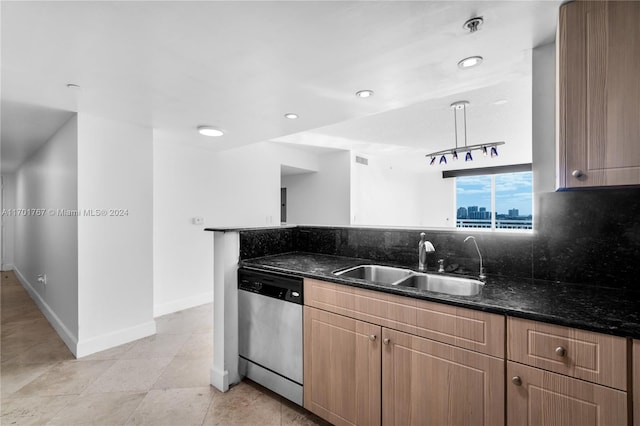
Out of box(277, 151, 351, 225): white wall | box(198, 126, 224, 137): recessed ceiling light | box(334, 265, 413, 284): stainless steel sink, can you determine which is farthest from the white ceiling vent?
box(334, 265, 413, 284): stainless steel sink

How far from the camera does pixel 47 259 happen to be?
355 cm

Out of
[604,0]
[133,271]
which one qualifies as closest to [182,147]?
[133,271]

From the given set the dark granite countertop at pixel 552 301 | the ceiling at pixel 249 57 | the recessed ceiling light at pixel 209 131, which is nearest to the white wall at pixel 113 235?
the ceiling at pixel 249 57

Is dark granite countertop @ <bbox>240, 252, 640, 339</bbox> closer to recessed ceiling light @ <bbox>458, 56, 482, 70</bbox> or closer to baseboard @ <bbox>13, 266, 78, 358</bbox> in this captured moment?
recessed ceiling light @ <bbox>458, 56, 482, 70</bbox>

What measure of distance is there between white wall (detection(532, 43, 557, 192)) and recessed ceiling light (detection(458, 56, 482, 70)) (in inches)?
11.0

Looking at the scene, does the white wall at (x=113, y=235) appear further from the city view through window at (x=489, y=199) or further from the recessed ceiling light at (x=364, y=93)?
the city view through window at (x=489, y=199)

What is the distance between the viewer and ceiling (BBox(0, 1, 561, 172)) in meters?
1.32

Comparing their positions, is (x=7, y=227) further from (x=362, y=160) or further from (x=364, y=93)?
(x=364, y=93)

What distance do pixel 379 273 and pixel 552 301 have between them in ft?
3.33

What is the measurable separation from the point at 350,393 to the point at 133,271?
8.36 ft

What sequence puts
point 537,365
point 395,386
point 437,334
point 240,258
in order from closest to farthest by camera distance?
point 537,365, point 437,334, point 395,386, point 240,258

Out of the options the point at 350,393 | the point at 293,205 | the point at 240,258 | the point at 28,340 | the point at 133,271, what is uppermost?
the point at 293,205

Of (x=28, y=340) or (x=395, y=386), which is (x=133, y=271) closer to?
(x=28, y=340)

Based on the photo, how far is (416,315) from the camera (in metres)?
1.36
